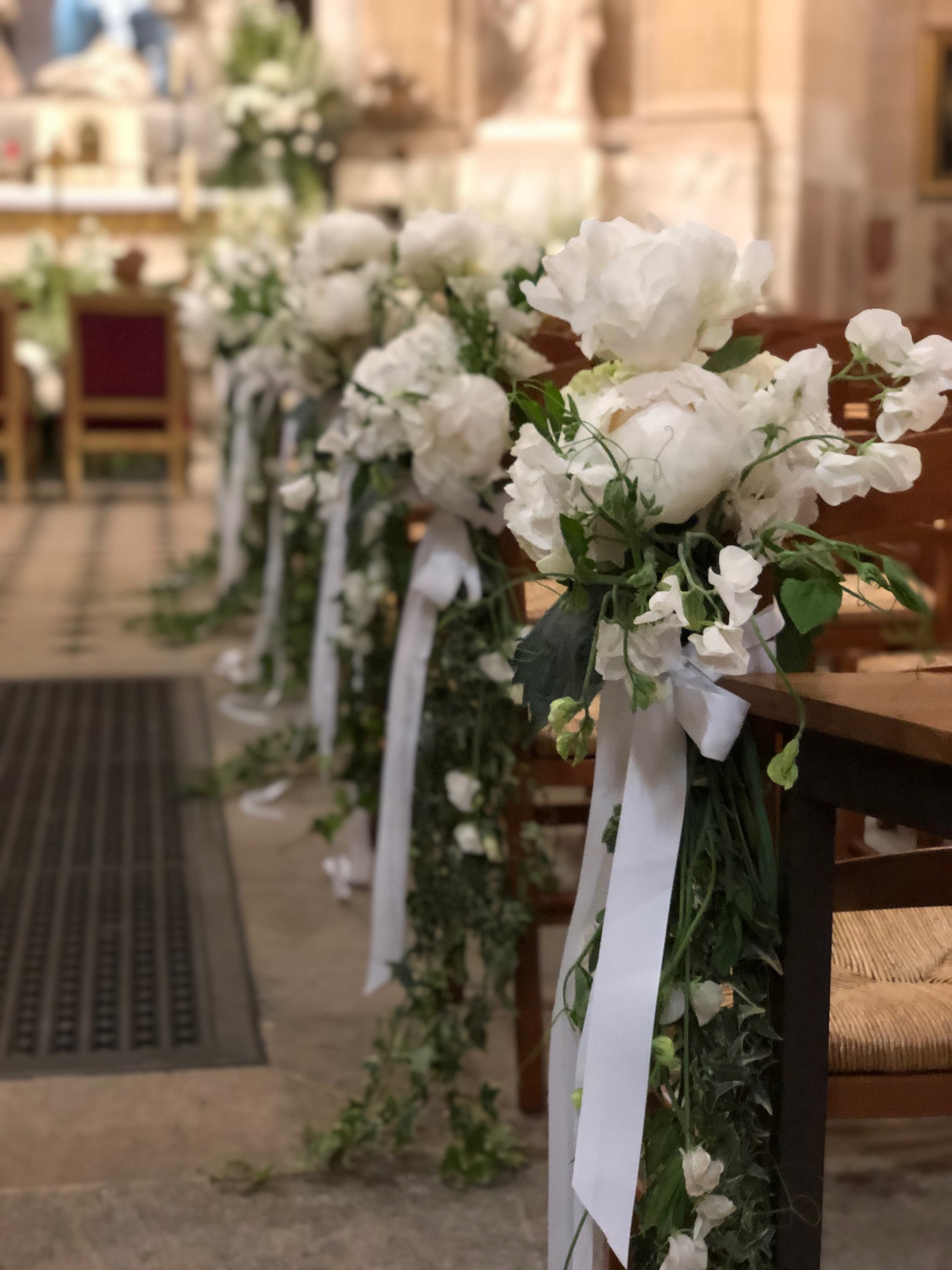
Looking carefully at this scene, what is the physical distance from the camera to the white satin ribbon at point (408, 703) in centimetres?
207

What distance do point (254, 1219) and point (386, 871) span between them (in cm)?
48

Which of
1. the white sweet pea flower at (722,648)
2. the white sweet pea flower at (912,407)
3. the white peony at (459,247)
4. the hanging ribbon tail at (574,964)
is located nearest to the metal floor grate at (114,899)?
the hanging ribbon tail at (574,964)

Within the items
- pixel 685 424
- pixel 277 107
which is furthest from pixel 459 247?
pixel 277 107

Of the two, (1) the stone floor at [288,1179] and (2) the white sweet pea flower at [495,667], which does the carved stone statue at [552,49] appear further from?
(2) the white sweet pea flower at [495,667]

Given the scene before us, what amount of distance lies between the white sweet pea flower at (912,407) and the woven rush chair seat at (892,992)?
463 millimetres

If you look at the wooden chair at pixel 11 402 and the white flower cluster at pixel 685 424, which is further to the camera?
the wooden chair at pixel 11 402

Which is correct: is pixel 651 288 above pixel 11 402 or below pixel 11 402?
above

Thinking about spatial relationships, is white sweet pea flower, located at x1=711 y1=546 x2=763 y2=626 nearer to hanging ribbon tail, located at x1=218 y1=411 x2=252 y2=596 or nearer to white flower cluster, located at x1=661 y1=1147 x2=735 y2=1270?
white flower cluster, located at x1=661 y1=1147 x2=735 y2=1270

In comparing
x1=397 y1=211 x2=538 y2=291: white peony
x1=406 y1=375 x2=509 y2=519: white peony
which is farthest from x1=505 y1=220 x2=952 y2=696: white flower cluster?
x1=397 y1=211 x2=538 y2=291: white peony

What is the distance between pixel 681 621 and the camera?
1100 mm

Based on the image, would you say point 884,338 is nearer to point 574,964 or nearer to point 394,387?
point 574,964

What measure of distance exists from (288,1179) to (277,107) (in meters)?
9.22

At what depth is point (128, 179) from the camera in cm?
1184

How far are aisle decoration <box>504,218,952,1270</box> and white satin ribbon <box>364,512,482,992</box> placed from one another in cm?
84
